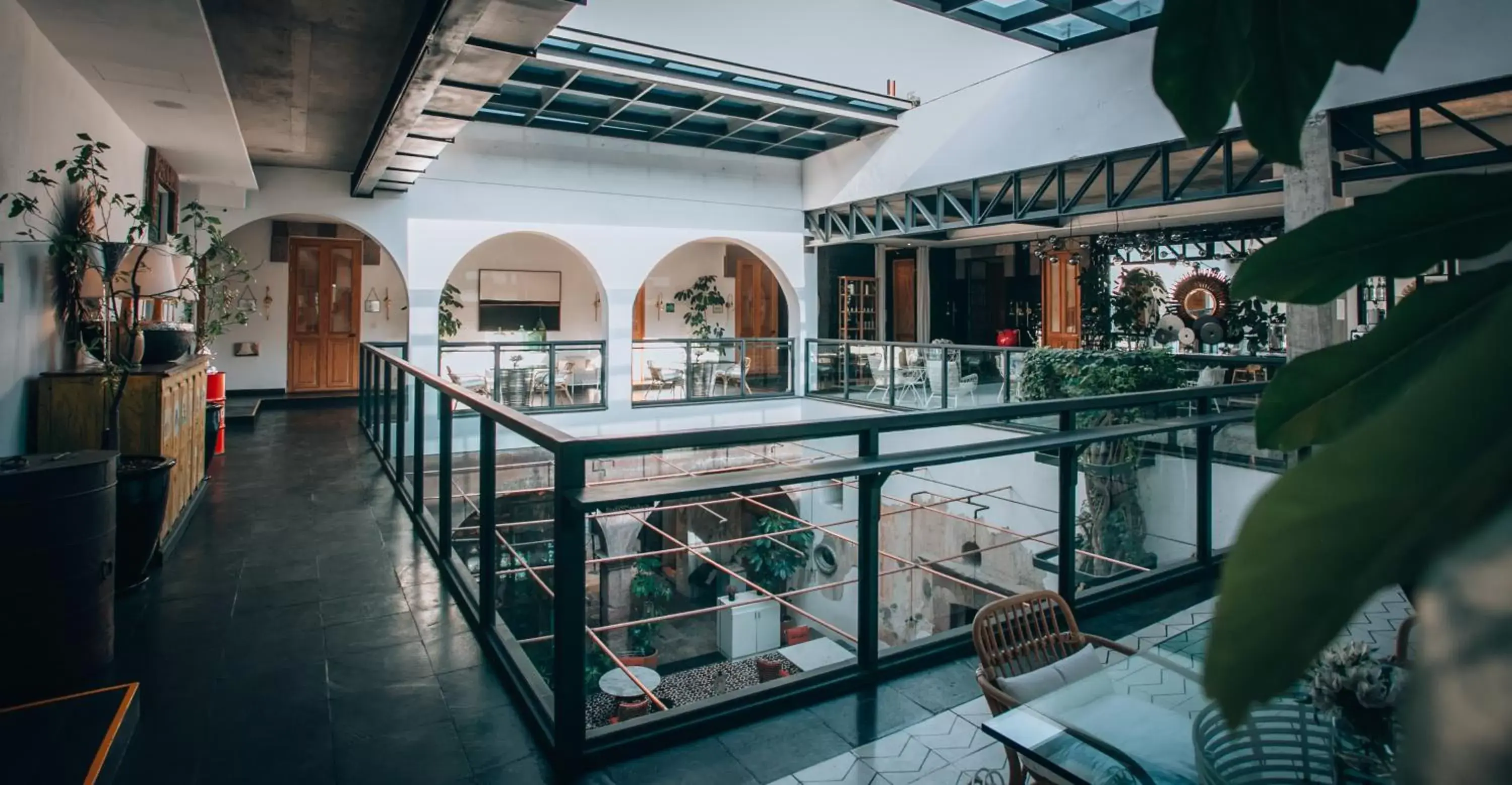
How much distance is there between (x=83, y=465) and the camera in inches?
125

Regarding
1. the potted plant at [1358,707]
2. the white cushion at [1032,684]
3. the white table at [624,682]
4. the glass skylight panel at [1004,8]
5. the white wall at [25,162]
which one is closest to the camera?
the potted plant at [1358,707]

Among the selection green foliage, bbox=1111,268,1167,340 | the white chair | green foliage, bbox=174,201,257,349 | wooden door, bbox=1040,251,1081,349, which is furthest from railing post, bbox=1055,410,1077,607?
wooden door, bbox=1040,251,1081,349

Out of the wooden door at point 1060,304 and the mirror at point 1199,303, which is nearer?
the mirror at point 1199,303

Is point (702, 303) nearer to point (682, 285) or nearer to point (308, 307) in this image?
point (682, 285)

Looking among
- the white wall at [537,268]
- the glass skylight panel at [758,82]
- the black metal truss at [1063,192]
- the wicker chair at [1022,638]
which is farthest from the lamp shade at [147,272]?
the white wall at [537,268]

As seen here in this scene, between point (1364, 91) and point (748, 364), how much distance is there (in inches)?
334

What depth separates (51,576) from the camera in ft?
10.0

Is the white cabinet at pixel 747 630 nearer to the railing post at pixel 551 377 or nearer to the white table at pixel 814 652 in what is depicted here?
the white table at pixel 814 652

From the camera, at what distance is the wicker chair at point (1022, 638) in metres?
2.51

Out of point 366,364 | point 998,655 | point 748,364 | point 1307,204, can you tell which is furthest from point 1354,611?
point 748,364

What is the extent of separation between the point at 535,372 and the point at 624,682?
18.6 ft

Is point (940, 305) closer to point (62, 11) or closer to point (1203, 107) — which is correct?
point (62, 11)

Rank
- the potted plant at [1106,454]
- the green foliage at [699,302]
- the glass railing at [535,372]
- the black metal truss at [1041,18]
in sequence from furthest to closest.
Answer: the green foliage at [699,302], the glass railing at [535,372], the black metal truss at [1041,18], the potted plant at [1106,454]

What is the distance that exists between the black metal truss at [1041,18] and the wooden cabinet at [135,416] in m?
6.43
